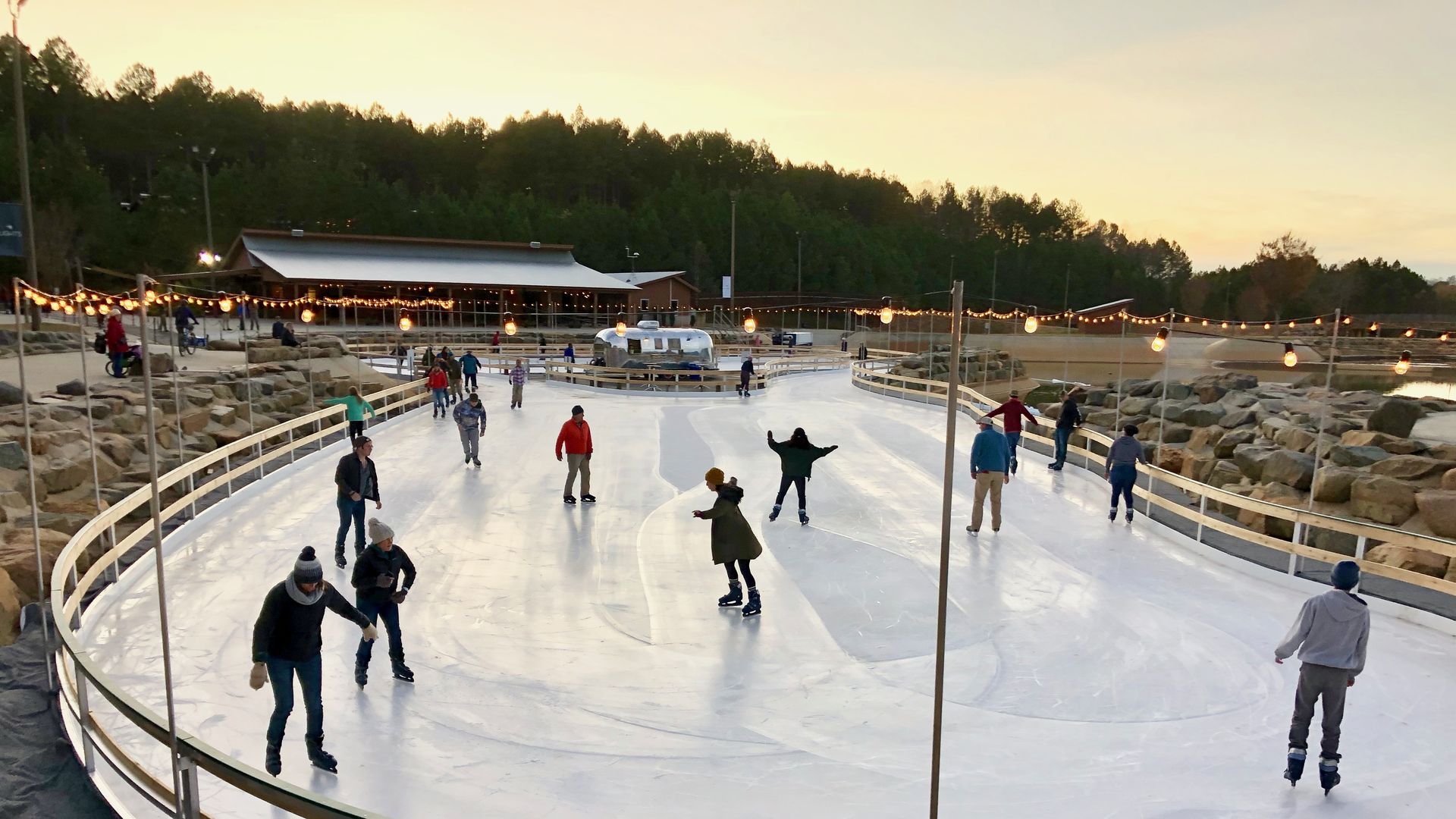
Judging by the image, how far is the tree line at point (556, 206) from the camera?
55938mm

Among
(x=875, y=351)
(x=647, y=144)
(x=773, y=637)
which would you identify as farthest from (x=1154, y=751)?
(x=647, y=144)

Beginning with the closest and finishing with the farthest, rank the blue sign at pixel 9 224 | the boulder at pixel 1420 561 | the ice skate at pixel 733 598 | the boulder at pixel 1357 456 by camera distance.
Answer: the ice skate at pixel 733 598, the boulder at pixel 1420 561, the boulder at pixel 1357 456, the blue sign at pixel 9 224

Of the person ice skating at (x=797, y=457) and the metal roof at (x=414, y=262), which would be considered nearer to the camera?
the person ice skating at (x=797, y=457)

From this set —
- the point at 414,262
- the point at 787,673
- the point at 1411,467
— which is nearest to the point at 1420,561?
the point at 1411,467

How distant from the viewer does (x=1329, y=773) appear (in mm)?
5125

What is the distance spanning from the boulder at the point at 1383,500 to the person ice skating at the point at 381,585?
1343cm

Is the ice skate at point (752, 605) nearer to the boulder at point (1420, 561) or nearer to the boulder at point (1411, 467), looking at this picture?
the boulder at point (1420, 561)

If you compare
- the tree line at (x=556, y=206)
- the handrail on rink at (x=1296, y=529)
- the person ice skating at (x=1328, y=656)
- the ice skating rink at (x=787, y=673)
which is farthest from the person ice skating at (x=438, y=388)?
the tree line at (x=556, y=206)

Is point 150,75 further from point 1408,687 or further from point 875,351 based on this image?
point 1408,687

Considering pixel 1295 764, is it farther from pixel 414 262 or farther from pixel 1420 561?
pixel 414 262

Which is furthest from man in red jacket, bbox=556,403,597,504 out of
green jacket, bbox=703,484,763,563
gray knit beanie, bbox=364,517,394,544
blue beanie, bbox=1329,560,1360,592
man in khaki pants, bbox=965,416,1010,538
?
blue beanie, bbox=1329,560,1360,592

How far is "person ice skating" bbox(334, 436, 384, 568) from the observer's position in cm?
850

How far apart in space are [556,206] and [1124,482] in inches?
3580

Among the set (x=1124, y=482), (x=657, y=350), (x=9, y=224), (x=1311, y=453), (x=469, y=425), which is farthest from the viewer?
(x=657, y=350)
